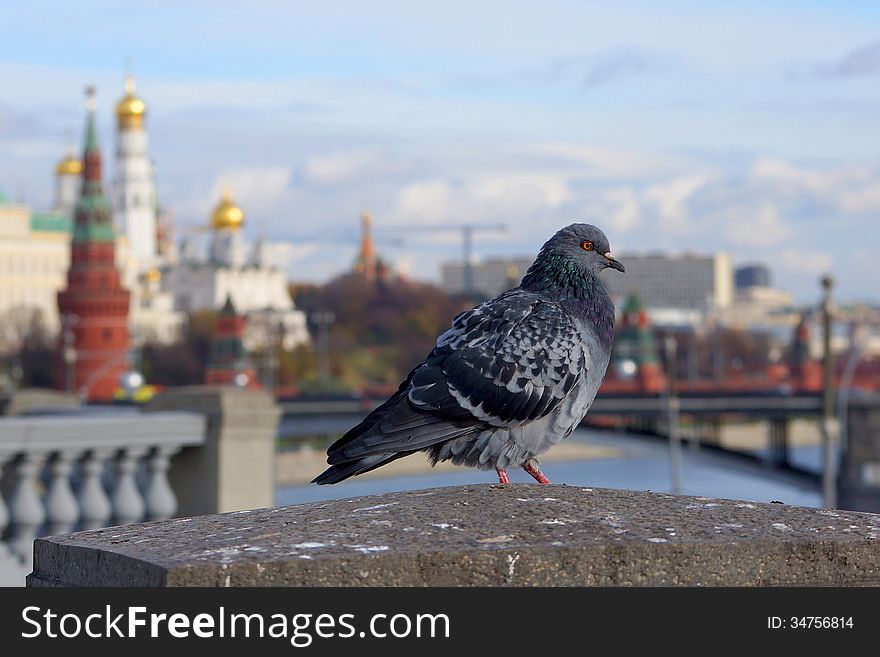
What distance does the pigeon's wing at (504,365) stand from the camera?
3789 millimetres

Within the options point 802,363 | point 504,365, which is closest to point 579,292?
point 504,365

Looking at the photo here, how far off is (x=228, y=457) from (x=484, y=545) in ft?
14.7

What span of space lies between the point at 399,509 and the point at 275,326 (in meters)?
104

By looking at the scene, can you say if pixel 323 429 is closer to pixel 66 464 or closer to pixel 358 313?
pixel 66 464

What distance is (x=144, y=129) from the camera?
127812 millimetres

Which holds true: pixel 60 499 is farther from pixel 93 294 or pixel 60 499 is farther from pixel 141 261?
pixel 141 261

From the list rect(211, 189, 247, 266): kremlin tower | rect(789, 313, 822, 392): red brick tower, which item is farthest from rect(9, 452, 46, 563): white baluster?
rect(211, 189, 247, 266): kremlin tower

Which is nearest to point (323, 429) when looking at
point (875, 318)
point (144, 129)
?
point (144, 129)

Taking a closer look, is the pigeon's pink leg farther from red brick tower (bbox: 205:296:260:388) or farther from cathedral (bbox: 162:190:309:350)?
cathedral (bbox: 162:190:309:350)

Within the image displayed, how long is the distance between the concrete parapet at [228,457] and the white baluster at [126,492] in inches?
10.0

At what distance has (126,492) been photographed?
7117 mm

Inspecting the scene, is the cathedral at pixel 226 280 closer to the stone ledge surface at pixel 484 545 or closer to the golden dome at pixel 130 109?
the golden dome at pixel 130 109

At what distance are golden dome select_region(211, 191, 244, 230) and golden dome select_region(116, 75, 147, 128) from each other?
288 inches

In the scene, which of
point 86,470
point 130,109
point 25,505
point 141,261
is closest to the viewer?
point 25,505
